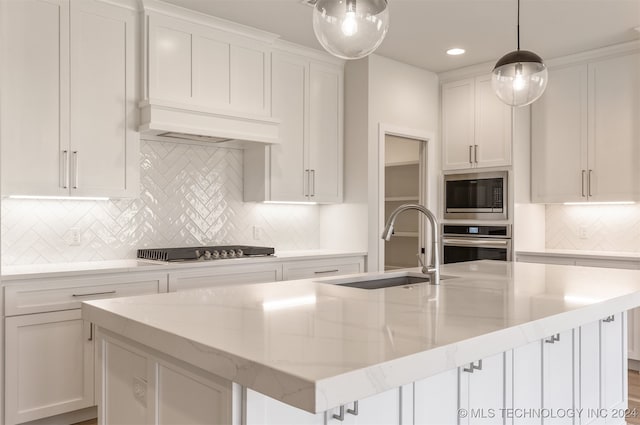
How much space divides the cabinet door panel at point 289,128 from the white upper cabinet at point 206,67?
0.48 ft

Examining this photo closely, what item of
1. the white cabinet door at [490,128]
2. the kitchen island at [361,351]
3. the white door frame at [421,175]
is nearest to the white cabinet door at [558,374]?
the kitchen island at [361,351]

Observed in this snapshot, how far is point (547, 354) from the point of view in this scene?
2.32m

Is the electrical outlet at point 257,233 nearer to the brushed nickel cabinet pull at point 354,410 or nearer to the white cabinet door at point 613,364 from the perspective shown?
the white cabinet door at point 613,364

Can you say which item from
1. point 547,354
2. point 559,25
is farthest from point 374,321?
point 559,25

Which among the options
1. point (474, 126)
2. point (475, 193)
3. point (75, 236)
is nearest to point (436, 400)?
point (75, 236)

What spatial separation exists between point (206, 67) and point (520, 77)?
218 centimetres

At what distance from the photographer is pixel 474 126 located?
5.00 metres

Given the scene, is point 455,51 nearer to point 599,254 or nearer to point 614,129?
point 614,129

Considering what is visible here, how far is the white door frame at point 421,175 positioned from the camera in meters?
4.64

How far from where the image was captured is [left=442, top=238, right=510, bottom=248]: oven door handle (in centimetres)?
478

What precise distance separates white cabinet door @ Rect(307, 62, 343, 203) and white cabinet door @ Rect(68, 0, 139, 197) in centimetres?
156

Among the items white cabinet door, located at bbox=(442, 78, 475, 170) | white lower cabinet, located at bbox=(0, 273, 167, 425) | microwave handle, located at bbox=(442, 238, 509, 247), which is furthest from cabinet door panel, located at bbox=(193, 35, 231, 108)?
microwave handle, located at bbox=(442, 238, 509, 247)

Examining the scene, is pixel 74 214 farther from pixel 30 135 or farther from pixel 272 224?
pixel 272 224

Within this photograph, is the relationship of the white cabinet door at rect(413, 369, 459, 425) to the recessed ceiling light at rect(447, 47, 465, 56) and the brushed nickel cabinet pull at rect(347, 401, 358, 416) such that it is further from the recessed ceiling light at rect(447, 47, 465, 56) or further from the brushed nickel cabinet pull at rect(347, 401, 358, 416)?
the recessed ceiling light at rect(447, 47, 465, 56)
